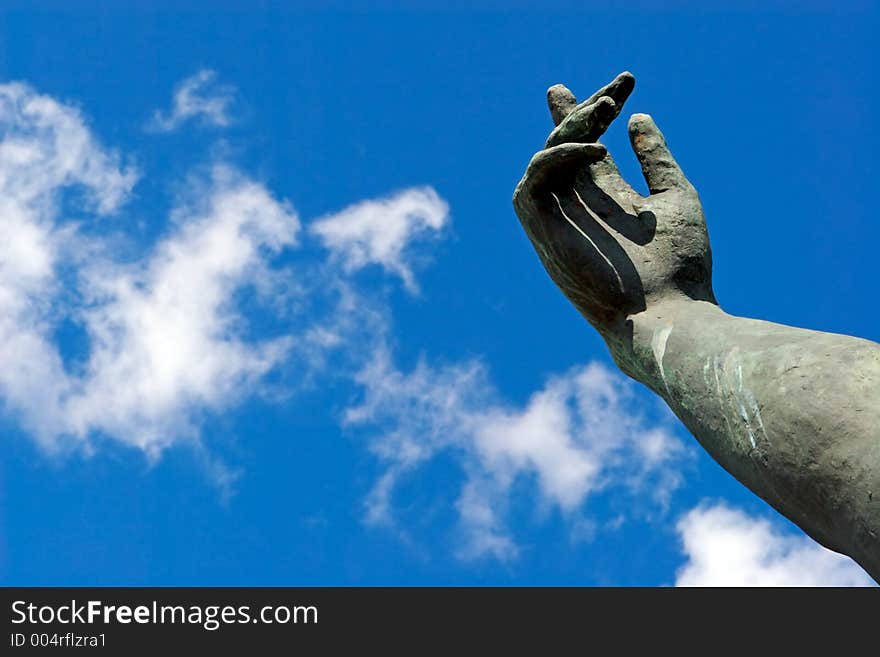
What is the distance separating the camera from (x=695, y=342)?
513 centimetres

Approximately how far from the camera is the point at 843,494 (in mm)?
4004

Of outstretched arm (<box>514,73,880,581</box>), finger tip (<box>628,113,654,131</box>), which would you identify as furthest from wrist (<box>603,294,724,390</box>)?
finger tip (<box>628,113,654,131</box>)

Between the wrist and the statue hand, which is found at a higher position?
the statue hand

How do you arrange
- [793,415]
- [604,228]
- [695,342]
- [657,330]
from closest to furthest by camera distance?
[793,415] < [695,342] < [657,330] < [604,228]

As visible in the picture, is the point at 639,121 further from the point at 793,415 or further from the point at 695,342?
the point at 793,415

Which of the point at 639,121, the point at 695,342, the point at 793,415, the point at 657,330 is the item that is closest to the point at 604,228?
the point at 657,330

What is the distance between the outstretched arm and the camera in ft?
13.3

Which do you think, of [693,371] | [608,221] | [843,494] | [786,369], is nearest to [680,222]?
[608,221]

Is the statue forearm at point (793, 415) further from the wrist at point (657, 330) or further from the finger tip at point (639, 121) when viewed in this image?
the finger tip at point (639, 121)

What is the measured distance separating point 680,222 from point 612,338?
81 cm

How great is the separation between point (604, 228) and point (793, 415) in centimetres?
209

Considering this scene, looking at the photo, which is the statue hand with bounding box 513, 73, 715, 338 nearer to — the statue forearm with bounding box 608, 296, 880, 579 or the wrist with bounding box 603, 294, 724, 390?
the wrist with bounding box 603, 294, 724, 390

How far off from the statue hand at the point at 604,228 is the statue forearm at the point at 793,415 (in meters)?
0.62

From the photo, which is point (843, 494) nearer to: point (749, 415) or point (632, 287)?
point (749, 415)
